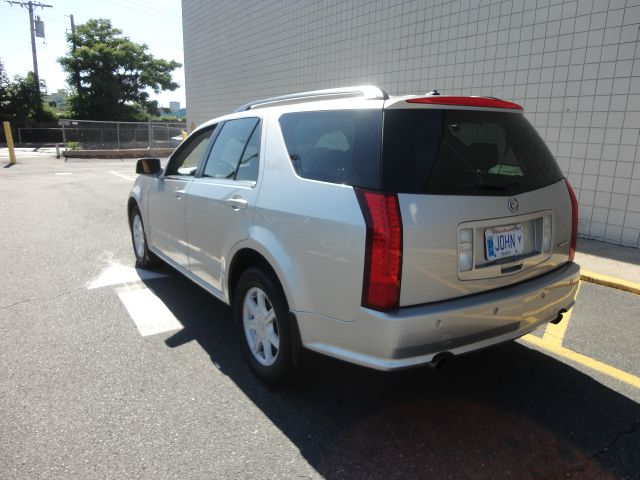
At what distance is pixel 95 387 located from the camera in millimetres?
3076

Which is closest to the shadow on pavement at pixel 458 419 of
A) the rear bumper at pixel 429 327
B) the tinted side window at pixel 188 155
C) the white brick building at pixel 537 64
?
the rear bumper at pixel 429 327

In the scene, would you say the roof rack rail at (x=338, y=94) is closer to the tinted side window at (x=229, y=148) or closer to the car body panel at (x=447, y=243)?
the tinted side window at (x=229, y=148)

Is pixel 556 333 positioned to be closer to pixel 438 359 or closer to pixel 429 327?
pixel 438 359

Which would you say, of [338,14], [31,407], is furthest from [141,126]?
[31,407]

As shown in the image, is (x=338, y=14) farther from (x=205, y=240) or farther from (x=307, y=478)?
(x=307, y=478)

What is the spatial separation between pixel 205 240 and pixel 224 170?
1.82 feet

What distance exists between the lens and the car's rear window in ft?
7.89

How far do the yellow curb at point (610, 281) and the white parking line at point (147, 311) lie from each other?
14.1 ft

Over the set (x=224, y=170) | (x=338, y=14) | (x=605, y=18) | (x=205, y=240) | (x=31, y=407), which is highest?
(x=338, y=14)

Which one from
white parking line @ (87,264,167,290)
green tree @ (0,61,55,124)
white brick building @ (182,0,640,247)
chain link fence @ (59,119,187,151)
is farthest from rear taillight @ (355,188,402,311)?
green tree @ (0,61,55,124)

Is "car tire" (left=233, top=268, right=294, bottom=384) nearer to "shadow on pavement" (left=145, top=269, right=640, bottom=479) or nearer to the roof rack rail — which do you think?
"shadow on pavement" (left=145, top=269, right=640, bottom=479)

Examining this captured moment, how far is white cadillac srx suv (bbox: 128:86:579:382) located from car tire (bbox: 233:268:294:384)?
1 cm

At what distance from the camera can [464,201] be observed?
2.46m

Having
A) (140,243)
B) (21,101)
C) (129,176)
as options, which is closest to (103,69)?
(21,101)
